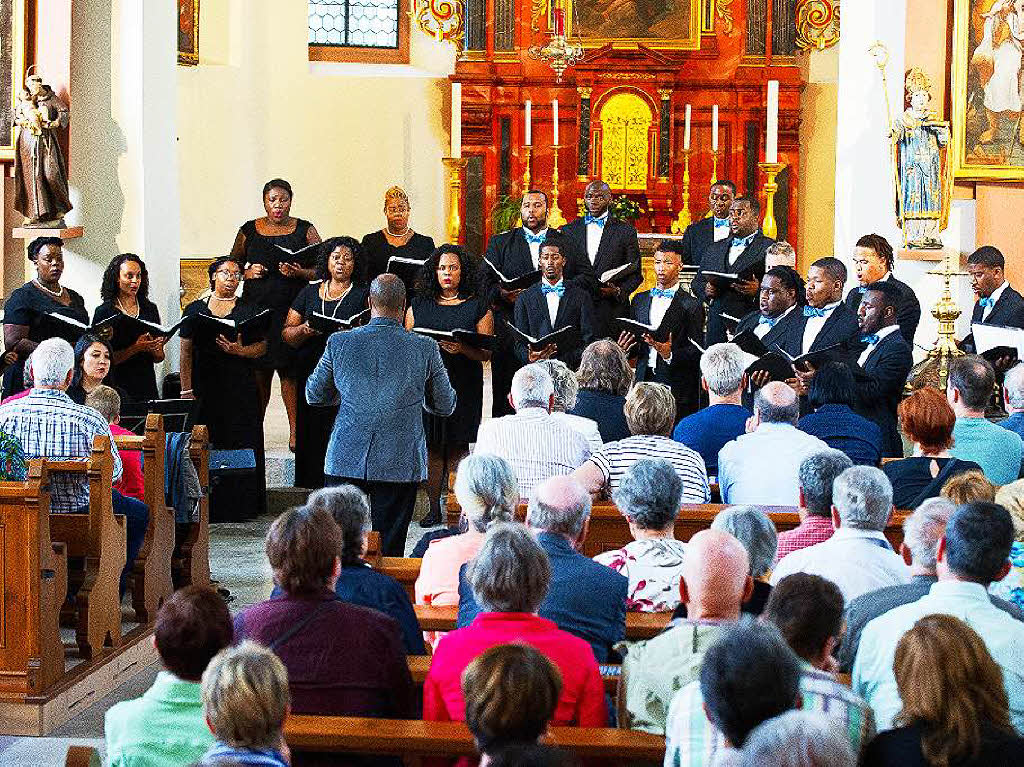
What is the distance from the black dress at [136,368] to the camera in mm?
9320

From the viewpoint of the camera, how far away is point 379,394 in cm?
764

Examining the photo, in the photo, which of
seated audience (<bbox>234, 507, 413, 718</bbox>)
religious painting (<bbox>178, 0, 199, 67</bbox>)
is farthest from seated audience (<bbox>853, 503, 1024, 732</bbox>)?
religious painting (<bbox>178, 0, 199, 67</bbox>)

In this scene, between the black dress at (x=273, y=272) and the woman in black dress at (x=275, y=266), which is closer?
the woman in black dress at (x=275, y=266)

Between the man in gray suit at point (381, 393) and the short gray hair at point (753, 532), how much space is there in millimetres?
3445

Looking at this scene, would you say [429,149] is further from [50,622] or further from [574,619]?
[574,619]

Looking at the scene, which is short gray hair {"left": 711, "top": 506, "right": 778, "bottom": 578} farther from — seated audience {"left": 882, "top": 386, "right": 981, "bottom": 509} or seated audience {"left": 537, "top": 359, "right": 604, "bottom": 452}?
seated audience {"left": 537, "top": 359, "right": 604, "bottom": 452}

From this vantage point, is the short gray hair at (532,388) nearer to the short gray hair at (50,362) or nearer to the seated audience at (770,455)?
the seated audience at (770,455)

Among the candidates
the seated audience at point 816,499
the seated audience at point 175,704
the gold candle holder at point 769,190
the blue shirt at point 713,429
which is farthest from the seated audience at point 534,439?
the gold candle holder at point 769,190

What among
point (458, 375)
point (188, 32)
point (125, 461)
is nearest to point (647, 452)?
point (125, 461)

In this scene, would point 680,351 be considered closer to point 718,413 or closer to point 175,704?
point 718,413

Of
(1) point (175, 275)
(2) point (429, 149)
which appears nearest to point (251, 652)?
(1) point (175, 275)

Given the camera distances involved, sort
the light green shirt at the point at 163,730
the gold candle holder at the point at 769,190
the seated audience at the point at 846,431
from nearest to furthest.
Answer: the light green shirt at the point at 163,730 → the seated audience at the point at 846,431 → the gold candle holder at the point at 769,190

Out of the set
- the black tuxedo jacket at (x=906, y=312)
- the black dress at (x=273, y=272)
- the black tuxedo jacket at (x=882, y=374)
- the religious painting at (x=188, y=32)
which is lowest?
the black tuxedo jacket at (x=882, y=374)

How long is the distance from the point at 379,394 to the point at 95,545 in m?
1.64
